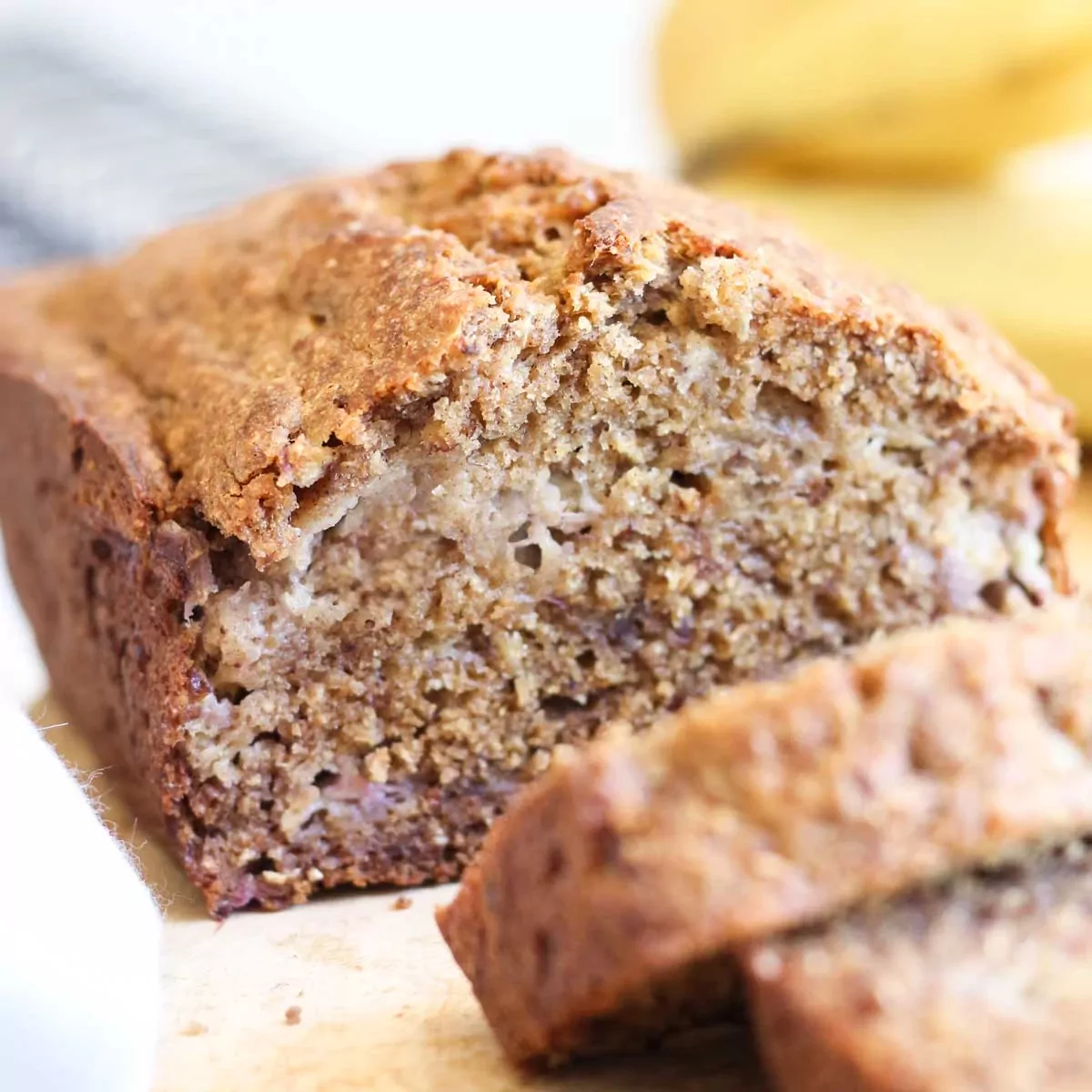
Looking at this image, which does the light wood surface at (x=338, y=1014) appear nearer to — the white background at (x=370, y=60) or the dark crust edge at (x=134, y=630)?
the dark crust edge at (x=134, y=630)

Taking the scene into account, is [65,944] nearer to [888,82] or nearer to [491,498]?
[491,498]

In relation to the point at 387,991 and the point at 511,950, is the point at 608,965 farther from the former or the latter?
the point at 387,991

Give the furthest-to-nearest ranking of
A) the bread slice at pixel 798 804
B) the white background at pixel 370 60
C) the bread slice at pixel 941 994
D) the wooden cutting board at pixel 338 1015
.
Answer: the white background at pixel 370 60, the wooden cutting board at pixel 338 1015, the bread slice at pixel 798 804, the bread slice at pixel 941 994

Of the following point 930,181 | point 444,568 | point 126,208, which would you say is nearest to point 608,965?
point 444,568

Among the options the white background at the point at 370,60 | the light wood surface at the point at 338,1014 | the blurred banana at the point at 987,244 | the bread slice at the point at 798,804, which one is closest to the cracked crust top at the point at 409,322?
the light wood surface at the point at 338,1014

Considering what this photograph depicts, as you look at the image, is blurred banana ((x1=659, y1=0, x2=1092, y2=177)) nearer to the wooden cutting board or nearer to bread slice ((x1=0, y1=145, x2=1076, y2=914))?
bread slice ((x1=0, y1=145, x2=1076, y2=914))

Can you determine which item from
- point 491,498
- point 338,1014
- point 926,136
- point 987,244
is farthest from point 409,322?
point 926,136

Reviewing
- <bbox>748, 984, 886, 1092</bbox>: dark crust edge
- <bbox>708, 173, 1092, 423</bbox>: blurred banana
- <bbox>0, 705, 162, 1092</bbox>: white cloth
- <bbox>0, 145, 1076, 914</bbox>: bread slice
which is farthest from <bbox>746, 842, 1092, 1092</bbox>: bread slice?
<bbox>708, 173, 1092, 423</bbox>: blurred banana

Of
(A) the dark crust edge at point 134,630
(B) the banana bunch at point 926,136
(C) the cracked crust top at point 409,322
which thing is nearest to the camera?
(C) the cracked crust top at point 409,322
